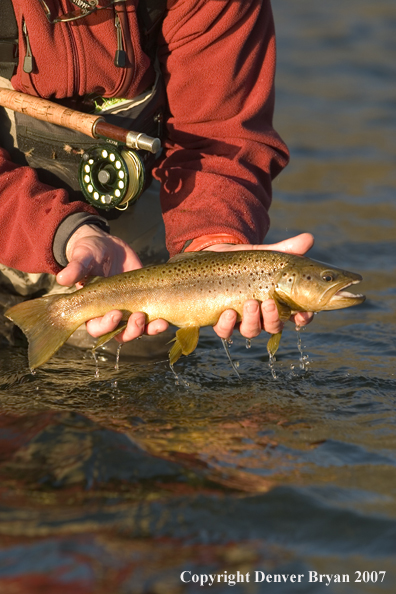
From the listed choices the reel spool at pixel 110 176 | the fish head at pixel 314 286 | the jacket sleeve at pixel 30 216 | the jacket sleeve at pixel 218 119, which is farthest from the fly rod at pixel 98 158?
the fish head at pixel 314 286

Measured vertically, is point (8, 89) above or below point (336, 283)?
above

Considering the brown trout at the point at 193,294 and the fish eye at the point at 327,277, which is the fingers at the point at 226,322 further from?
the fish eye at the point at 327,277

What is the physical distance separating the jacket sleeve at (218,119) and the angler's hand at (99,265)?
15.3 inches

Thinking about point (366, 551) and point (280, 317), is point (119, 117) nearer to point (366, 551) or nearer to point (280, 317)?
point (280, 317)

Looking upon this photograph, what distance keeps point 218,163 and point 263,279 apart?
37.7 inches

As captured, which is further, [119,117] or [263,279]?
[119,117]

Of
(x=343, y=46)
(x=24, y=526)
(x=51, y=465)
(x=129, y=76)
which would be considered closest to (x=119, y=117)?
(x=129, y=76)

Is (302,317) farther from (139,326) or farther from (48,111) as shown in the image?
(48,111)

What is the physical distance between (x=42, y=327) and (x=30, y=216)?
0.60 metres

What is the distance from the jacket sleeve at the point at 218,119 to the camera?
4.03 m

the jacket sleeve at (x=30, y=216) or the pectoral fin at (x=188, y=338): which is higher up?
the jacket sleeve at (x=30, y=216)

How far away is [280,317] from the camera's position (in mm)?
3496

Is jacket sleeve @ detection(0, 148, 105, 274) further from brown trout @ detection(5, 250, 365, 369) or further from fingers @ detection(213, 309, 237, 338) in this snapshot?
fingers @ detection(213, 309, 237, 338)

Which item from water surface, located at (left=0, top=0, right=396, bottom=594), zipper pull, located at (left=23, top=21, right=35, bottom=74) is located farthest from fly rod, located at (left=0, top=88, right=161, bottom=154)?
water surface, located at (left=0, top=0, right=396, bottom=594)
